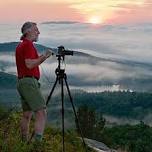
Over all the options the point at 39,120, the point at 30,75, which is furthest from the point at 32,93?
the point at 39,120

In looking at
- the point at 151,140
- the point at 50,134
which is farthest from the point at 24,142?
the point at 151,140

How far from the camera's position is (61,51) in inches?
370

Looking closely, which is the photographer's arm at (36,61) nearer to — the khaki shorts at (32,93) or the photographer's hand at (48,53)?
the photographer's hand at (48,53)

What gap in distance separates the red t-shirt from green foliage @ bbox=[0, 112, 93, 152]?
1081mm

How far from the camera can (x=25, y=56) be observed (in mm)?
8836

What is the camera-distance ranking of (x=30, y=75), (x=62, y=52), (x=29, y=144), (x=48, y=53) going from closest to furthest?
(x=48, y=53)
(x=29, y=144)
(x=30, y=75)
(x=62, y=52)

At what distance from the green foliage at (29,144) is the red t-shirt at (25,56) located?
1.08 meters

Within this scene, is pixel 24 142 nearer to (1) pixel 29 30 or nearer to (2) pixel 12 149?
(2) pixel 12 149

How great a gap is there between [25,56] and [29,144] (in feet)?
4.85

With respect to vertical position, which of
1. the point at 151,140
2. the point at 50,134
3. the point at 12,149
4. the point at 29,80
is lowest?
the point at 151,140

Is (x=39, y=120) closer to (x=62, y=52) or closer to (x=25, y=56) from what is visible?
(x=25, y=56)

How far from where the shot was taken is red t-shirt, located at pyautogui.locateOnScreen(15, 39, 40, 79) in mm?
8867

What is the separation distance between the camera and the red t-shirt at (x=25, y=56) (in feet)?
29.1

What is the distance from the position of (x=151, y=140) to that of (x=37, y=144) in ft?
266
